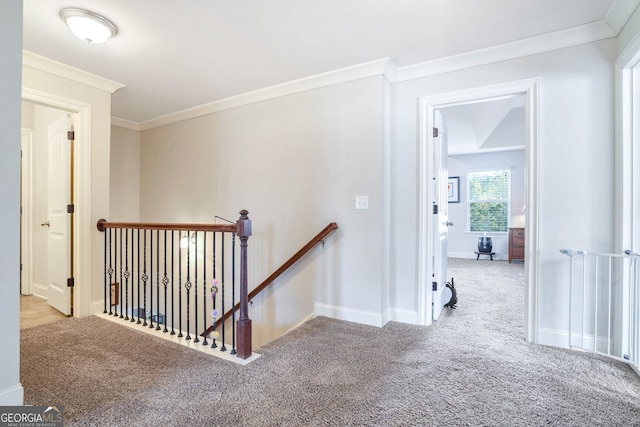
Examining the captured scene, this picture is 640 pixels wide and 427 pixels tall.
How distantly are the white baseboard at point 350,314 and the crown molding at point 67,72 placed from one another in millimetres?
2953

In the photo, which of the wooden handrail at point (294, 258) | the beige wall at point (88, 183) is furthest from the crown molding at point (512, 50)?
the beige wall at point (88, 183)

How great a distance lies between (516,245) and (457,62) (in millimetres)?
5026

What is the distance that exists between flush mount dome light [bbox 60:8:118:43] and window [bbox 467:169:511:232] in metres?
7.10

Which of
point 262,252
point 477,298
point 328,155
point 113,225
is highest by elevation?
point 328,155

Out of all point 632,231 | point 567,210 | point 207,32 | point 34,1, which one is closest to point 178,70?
point 207,32

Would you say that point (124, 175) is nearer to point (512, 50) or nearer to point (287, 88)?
point (287, 88)

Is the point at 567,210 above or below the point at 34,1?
below

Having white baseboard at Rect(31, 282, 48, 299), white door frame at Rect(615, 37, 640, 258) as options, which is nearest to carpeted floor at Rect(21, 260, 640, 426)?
white door frame at Rect(615, 37, 640, 258)

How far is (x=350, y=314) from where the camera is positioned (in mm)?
2928

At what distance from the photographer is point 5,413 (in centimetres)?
143

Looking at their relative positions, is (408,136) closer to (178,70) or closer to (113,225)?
(178,70)

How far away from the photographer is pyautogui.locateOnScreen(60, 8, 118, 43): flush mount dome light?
2127mm

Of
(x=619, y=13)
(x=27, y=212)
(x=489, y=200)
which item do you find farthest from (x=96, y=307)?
(x=489, y=200)

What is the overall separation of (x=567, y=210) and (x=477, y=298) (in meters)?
1.81
